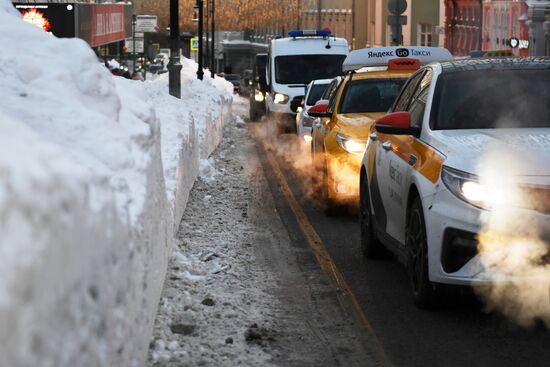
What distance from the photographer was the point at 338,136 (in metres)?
14.3

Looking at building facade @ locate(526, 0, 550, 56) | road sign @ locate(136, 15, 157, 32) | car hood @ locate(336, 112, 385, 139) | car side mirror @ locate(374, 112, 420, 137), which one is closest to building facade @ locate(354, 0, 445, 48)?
road sign @ locate(136, 15, 157, 32)

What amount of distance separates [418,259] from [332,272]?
5.71ft

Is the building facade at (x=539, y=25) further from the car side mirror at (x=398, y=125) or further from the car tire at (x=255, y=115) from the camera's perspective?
the car side mirror at (x=398, y=125)

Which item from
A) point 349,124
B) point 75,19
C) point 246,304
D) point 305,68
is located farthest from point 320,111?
point 75,19

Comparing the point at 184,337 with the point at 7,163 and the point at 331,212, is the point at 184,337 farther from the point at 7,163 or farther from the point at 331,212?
the point at 331,212

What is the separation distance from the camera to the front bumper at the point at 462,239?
7.71m

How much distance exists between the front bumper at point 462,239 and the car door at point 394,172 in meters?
1.00

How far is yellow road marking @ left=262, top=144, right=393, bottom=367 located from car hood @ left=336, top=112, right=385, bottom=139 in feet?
3.35

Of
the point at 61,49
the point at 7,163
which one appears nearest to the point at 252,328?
the point at 61,49

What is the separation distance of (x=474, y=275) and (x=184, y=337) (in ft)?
5.70

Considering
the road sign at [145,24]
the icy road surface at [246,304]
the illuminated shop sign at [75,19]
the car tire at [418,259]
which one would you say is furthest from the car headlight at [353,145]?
the road sign at [145,24]

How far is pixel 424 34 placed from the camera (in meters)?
80.7

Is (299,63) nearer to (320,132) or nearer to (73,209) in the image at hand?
(320,132)

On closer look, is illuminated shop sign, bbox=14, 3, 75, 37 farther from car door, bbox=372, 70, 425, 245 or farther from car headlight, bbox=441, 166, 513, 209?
car headlight, bbox=441, 166, 513, 209
